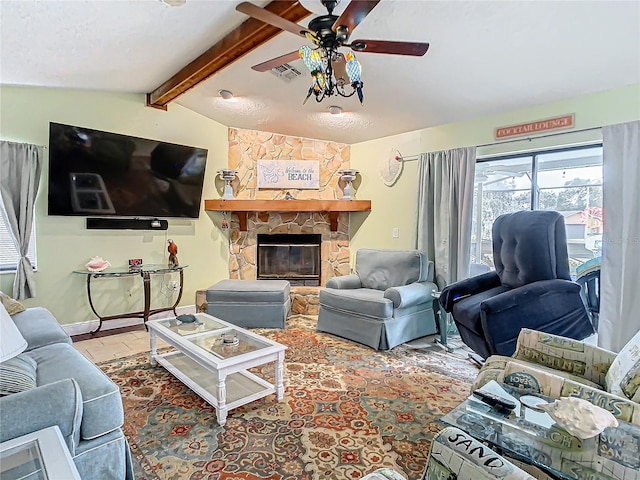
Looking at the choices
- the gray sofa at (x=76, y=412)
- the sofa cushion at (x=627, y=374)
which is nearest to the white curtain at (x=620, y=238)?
the sofa cushion at (x=627, y=374)

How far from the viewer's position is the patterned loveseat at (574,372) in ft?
4.47

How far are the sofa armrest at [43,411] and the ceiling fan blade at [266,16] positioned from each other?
1890mm

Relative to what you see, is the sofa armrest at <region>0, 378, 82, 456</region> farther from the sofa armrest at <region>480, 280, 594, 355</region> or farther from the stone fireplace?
the stone fireplace

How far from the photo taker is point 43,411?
1222 mm

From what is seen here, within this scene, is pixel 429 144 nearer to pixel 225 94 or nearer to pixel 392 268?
pixel 392 268

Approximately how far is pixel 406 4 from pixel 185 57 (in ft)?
6.34

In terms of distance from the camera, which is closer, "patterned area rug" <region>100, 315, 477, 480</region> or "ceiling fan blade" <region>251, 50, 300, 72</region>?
"patterned area rug" <region>100, 315, 477, 480</region>

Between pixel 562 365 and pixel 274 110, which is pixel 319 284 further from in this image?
pixel 562 365

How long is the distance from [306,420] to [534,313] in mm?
1760

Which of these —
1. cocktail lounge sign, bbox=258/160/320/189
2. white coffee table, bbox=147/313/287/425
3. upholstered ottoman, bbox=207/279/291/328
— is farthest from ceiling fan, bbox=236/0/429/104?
cocktail lounge sign, bbox=258/160/320/189

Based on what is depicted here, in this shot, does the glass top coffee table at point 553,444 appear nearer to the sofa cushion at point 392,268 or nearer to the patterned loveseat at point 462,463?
the patterned loveseat at point 462,463

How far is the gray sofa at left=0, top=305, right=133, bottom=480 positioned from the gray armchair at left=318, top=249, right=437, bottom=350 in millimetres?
2226

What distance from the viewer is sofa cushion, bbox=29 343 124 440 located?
1457 mm

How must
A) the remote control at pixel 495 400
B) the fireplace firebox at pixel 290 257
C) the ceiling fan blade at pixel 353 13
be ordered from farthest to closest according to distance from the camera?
the fireplace firebox at pixel 290 257 → the ceiling fan blade at pixel 353 13 → the remote control at pixel 495 400
